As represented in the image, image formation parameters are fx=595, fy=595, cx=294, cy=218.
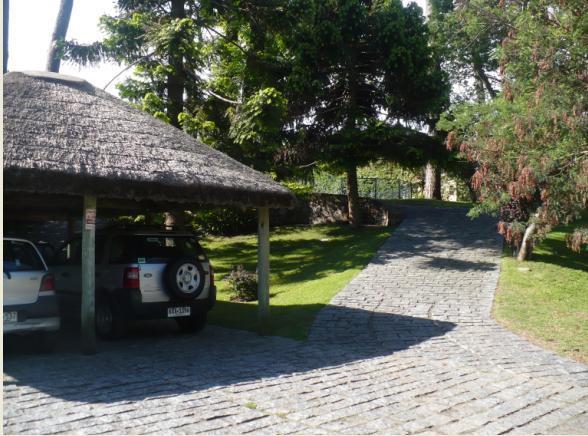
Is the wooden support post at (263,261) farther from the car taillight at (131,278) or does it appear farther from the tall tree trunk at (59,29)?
the tall tree trunk at (59,29)

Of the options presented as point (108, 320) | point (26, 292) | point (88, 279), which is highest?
point (88, 279)

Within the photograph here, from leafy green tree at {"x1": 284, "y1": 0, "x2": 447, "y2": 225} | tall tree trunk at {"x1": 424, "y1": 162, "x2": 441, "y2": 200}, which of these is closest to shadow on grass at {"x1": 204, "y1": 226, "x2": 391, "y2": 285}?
leafy green tree at {"x1": 284, "y1": 0, "x2": 447, "y2": 225}

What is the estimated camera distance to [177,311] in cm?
993

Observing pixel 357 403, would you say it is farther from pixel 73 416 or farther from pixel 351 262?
pixel 351 262

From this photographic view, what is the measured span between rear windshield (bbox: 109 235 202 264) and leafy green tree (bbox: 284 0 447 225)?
1135cm

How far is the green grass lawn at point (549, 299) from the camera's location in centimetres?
1055

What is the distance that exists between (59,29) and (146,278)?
47.0ft

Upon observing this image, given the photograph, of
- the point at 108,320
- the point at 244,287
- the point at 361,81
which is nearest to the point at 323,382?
the point at 108,320

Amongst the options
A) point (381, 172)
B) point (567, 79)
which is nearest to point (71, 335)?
point (567, 79)

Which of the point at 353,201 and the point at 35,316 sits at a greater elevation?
the point at 353,201

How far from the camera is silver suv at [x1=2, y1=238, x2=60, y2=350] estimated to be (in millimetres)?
8047

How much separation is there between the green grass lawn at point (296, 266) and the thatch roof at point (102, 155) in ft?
9.29

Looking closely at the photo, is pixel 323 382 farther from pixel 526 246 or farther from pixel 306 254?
pixel 306 254

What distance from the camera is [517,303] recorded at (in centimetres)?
1317
